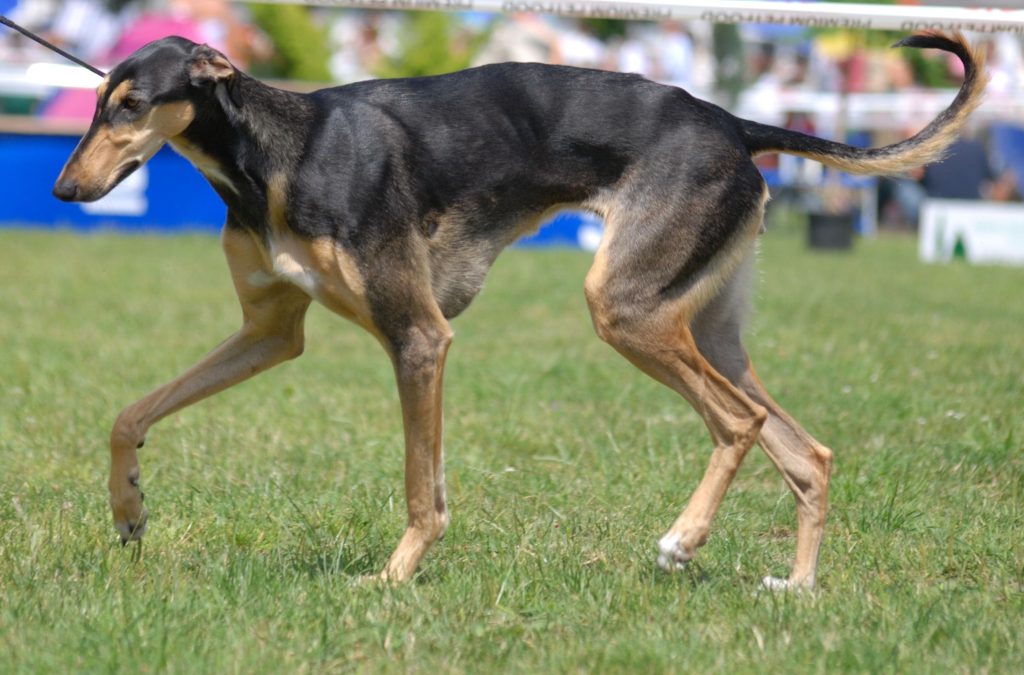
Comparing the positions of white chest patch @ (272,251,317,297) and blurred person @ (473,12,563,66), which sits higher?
white chest patch @ (272,251,317,297)

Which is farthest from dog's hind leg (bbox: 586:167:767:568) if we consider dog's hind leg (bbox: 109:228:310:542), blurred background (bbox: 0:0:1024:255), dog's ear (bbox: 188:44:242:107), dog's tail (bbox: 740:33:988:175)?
blurred background (bbox: 0:0:1024:255)

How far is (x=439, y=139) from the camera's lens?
416 cm

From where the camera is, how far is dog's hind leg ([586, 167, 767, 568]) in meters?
4.05

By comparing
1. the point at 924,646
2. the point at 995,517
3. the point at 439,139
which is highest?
the point at 439,139

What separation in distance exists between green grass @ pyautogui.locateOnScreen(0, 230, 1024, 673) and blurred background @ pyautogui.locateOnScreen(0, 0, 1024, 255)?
24.5 feet

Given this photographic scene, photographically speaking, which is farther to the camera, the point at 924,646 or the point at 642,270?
the point at 642,270

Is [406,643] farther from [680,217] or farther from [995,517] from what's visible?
[995,517]

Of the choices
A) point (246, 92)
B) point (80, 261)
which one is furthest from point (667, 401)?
point (80, 261)

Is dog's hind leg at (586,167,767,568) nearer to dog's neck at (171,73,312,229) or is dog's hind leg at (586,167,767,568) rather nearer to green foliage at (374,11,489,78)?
dog's neck at (171,73,312,229)

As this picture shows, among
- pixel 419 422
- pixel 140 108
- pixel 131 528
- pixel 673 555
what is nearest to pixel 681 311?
pixel 673 555

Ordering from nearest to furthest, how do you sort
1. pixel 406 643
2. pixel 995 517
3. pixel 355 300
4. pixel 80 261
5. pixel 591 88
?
pixel 406 643, pixel 355 300, pixel 591 88, pixel 995 517, pixel 80 261

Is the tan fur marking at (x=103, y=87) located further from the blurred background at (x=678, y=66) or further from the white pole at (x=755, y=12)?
the blurred background at (x=678, y=66)

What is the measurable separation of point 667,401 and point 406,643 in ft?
11.5

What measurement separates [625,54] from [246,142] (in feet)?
50.4
